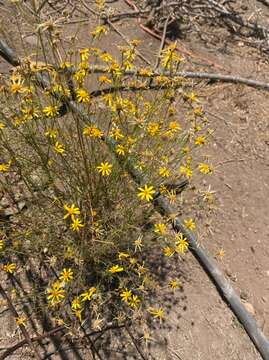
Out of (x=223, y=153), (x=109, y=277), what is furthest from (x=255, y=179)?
(x=109, y=277)

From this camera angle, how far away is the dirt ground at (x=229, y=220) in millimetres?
2863

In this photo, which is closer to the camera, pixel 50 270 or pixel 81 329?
pixel 81 329

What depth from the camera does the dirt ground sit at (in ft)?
9.39

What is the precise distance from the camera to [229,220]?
3.51m

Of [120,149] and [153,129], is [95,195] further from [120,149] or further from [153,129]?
[153,129]

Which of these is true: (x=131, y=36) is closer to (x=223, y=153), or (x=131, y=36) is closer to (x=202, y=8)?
(x=202, y=8)

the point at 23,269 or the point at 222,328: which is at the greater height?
the point at 23,269

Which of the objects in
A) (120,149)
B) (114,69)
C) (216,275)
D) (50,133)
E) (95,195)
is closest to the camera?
(114,69)

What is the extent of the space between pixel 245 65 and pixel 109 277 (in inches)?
124

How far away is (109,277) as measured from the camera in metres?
2.76

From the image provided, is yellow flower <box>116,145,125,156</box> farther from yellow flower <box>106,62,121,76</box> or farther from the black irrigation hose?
yellow flower <box>106,62,121,76</box>

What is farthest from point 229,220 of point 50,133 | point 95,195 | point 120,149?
point 50,133

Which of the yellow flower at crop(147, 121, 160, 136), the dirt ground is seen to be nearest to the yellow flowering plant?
the yellow flower at crop(147, 121, 160, 136)

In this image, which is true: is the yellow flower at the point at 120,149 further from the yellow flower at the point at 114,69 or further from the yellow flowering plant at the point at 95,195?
the yellow flower at the point at 114,69
